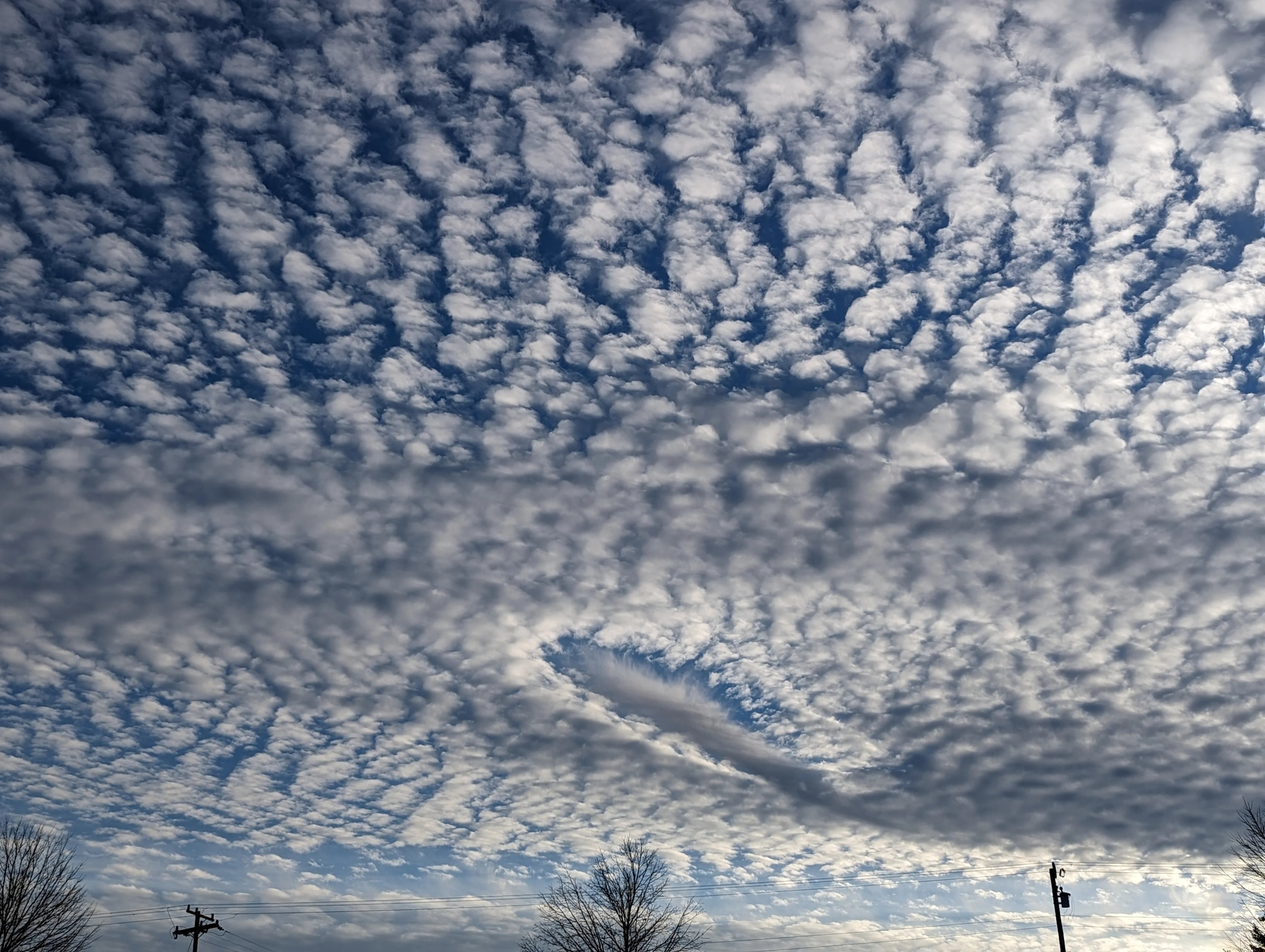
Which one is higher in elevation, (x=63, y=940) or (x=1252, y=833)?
(x=1252, y=833)

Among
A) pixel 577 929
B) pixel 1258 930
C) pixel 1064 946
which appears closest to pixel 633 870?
pixel 577 929

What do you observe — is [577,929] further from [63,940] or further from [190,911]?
[190,911]

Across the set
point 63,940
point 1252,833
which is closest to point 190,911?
point 63,940

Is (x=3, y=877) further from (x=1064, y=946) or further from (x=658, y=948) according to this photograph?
(x=1064, y=946)

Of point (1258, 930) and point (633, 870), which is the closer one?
point (633, 870)

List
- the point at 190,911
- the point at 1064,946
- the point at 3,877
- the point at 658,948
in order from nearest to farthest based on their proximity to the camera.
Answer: the point at 3,877 < the point at 658,948 < the point at 1064,946 < the point at 190,911

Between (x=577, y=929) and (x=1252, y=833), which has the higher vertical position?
(x=1252, y=833)

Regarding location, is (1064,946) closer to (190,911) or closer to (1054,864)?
(1054,864)

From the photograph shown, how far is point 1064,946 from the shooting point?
2213 inches

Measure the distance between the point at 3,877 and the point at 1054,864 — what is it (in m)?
52.9

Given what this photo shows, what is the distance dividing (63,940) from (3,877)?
3689 mm

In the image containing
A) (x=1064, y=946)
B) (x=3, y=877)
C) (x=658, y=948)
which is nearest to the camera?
(x=3, y=877)

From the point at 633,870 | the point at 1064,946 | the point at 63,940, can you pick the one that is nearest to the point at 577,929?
the point at 633,870

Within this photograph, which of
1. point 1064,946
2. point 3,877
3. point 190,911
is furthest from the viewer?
point 190,911
